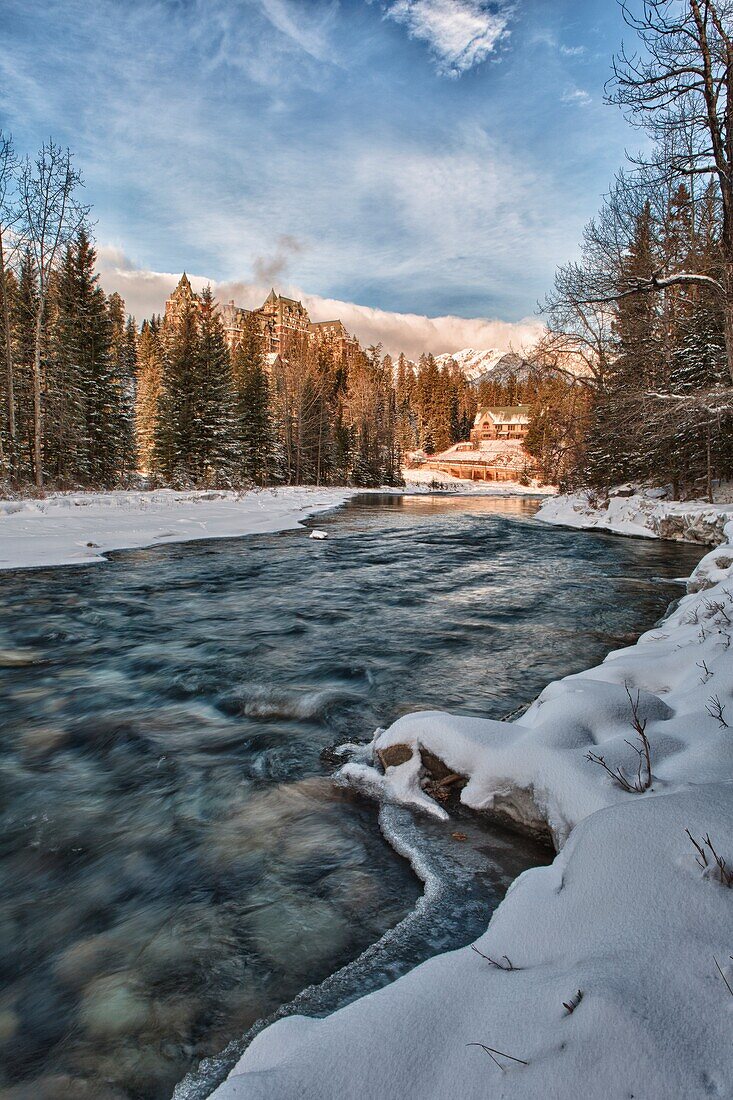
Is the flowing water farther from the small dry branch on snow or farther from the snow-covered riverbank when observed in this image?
the snow-covered riverbank

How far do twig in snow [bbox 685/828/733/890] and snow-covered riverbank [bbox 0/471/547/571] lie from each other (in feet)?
40.6

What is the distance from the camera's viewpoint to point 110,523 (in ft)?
52.1

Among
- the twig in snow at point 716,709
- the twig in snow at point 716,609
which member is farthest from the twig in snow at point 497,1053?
the twig in snow at point 716,609

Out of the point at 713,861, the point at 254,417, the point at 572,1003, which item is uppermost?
the point at 254,417

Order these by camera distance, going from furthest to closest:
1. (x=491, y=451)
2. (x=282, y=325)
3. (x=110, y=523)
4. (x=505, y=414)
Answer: (x=282, y=325) < (x=505, y=414) < (x=491, y=451) < (x=110, y=523)

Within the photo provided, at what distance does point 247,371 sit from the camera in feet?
138

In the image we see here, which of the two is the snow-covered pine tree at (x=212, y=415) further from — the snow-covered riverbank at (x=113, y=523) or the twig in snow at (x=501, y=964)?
the twig in snow at (x=501, y=964)

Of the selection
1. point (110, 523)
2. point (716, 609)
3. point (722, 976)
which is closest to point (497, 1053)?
point (722, 976)

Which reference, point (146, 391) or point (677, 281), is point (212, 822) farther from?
point (146, 391)

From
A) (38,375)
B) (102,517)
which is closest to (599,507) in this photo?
(102,517)

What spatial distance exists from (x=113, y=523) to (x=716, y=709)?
16050mm

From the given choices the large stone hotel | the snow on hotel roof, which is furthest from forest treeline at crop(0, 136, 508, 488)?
the large stone hotel

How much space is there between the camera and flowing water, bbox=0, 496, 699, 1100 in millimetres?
2256

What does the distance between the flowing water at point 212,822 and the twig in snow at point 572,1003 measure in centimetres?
117
